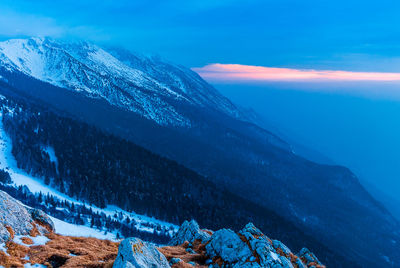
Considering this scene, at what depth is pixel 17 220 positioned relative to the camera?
28625 millimetres

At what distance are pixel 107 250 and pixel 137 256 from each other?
11.7 metres

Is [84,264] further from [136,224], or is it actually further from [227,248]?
[136,224]

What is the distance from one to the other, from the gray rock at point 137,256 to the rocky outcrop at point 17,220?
1408 cm

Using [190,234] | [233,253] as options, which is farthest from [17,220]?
[190,234]

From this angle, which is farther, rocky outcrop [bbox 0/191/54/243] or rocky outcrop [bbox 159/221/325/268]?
rocky outcrop [bbox 159/221/325/268]

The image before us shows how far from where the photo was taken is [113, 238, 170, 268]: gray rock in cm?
1862

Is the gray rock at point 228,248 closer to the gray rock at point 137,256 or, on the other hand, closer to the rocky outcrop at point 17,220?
the gray rock at point 137,256

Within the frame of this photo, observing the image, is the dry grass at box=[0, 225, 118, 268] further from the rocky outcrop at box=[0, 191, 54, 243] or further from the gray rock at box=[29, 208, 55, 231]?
the gray rock at box=[29, 208, 55, 231]

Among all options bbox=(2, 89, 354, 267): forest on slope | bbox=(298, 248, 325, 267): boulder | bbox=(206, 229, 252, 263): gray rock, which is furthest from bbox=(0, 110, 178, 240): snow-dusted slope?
bbox=(206, 229, 252, 263): gray rock

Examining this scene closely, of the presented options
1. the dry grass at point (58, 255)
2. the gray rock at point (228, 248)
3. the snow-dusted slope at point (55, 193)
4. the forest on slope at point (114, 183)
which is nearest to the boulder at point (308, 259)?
the gray rock at point (228, 248)

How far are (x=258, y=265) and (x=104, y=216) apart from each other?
98998 mm

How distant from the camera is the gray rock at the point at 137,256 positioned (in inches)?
733

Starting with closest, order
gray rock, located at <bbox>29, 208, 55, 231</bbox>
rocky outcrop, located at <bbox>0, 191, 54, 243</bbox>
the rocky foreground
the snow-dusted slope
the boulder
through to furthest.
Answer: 1. the rocky foreground
2. rocky outcrop, located at <bbox>0, 191, 54, 243</bbox>
3. gray rock, located at <bbox>29, 208, 55, 231</bbox>
4. the boulder
5. the snow-dusted slope

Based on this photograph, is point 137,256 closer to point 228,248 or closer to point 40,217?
point 228,248
